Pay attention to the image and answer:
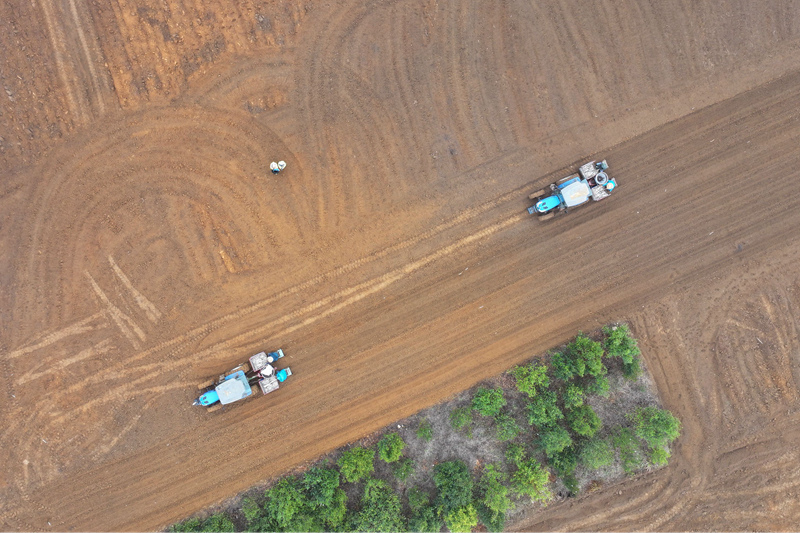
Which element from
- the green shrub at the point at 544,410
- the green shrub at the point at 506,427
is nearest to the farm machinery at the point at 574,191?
the green shrub at the point at 544,410

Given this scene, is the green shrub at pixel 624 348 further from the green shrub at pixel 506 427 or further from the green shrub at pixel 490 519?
the green shrub at pixel 490 519

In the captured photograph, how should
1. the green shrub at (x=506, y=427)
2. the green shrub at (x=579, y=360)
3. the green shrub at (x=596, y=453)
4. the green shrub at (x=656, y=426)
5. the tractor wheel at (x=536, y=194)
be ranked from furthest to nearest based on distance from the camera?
the tractor wheel at (x=536, y=194), the green shrub at (x=506, y=427), the green shrub at (x=579, y=360), the green shrub at (x=596, y=453), the green shrub at (x=656, y=426)

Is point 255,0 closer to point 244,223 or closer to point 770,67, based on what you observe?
point 244,223

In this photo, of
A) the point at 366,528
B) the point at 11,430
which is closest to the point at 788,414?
the point at 366,528

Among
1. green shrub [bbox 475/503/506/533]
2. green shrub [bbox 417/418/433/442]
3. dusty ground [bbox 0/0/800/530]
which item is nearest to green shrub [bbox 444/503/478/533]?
green shrub [bbox 475/503/506/533]

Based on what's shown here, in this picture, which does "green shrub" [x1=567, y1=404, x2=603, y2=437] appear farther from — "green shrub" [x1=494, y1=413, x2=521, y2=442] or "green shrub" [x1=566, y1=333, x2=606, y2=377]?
"green shrub" [x1=494, y1=413, x2=521, y2=442]

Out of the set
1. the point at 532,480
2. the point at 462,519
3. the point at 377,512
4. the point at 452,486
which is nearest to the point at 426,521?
the point at 462,519
